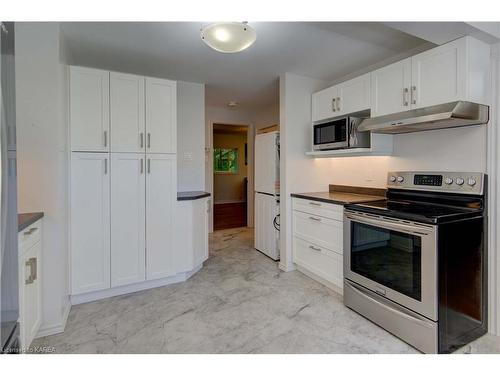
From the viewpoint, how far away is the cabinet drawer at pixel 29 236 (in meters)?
1.52

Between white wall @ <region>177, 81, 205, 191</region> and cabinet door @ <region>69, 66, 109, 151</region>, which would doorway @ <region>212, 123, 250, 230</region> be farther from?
cabinet door @ <region>69, 66, 109, 151</region>

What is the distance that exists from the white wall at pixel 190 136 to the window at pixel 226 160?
16.8ft

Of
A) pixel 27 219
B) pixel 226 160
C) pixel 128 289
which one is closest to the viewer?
pixel 27 219

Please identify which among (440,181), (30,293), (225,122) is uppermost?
(225,122)

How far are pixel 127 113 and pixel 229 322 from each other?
2043 mm

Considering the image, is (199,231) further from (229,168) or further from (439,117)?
(229,168)

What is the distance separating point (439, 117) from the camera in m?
1.85

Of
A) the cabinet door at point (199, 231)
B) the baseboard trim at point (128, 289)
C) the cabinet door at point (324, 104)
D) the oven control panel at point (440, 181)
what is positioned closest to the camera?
the oven control panel at point (440, 181)

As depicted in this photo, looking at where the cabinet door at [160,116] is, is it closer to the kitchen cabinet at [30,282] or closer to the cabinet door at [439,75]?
the kitchen cabinet at [30,282]

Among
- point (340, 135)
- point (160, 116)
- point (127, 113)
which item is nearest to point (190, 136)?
point (160, 116)

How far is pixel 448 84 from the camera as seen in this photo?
1897 mm

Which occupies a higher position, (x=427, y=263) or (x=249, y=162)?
(x=249, y=162)

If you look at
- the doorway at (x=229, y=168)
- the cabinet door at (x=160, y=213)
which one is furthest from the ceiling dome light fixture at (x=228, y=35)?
the doorway at (x=229, y=168)

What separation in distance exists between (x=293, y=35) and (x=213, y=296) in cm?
243
